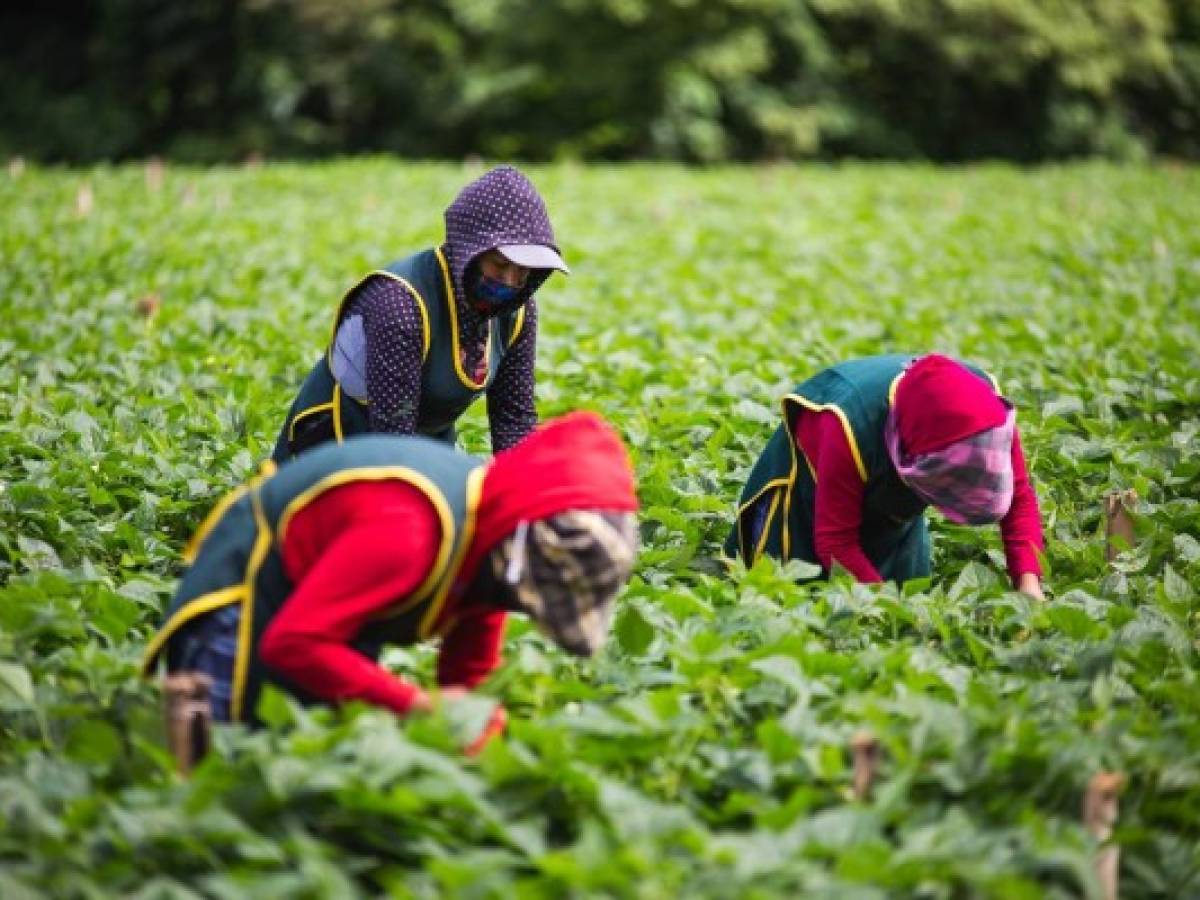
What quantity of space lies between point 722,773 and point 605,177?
13515 mm

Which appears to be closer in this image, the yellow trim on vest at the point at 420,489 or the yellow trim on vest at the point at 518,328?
the yellow trim on vest at the point at 420,489

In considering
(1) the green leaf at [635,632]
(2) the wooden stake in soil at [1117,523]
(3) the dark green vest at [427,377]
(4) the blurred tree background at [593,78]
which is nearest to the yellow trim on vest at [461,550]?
(1) the green leaf at [635,632]

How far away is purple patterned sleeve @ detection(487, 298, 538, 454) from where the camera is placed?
4371 millimetres

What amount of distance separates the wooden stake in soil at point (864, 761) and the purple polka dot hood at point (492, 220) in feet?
5.68

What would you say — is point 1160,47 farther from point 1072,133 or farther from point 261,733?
point 261,733

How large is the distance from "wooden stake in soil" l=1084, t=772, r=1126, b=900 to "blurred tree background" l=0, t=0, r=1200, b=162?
1849 cm

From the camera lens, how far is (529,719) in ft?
10.7

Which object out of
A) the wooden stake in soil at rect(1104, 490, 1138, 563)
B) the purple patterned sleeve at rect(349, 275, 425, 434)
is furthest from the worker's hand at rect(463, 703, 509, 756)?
the wooden stake in soil at rect(1104, 490, 1138, 563)

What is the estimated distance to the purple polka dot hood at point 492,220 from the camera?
393 cm

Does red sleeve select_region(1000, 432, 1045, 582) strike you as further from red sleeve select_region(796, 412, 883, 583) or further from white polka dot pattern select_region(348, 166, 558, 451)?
white polka dot pattern select_region(348, 166, 558, 451)

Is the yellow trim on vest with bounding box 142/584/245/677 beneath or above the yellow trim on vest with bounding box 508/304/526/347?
beneath

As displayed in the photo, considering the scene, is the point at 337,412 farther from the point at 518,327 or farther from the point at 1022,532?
the point at 1022,532

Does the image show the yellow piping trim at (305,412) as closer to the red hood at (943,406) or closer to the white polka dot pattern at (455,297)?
the white polka dot pattern at (455,297)

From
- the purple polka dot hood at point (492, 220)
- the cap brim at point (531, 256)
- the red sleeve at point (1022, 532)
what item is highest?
the purple polka dot hood at point (492, 220)
